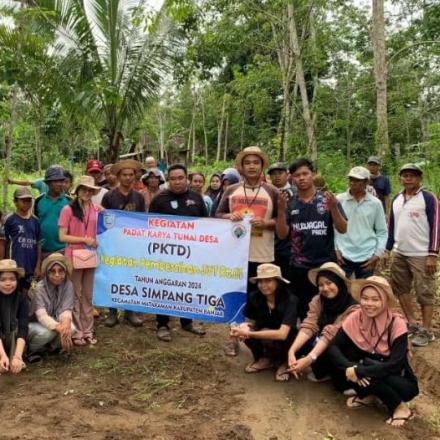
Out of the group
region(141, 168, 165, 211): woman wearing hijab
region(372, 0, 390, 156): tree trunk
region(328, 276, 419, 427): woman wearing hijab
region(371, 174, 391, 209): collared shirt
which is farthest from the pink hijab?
region(372, 0, 390, 156): tree trunk

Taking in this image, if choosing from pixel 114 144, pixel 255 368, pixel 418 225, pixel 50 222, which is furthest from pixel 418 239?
pixel 114 144

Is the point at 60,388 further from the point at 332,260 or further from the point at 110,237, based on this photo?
the point at 332,260

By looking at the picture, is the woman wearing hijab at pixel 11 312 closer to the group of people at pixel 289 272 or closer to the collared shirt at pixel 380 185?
the group of people at pixel 289 272

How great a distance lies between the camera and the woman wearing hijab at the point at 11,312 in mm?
4360

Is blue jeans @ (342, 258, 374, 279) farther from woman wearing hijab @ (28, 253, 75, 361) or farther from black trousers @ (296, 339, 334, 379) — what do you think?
woman wearing hijab @ (28, 253, 75, 361)

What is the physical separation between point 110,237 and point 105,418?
191 cm

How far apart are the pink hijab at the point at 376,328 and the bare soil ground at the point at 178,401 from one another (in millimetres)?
540

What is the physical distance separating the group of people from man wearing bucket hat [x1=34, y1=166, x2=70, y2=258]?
0.4 inches

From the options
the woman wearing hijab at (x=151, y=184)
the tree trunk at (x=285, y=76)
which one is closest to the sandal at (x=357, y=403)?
the woman wearing hijab at (x=151, y=184)

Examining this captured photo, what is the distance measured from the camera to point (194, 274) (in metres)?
4.94

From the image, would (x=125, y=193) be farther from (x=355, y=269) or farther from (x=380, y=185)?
(x=380, y=185)

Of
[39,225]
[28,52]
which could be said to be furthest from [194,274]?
[28,52]

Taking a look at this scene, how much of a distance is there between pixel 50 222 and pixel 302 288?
264 centimetres

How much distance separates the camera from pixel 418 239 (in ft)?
16.8
